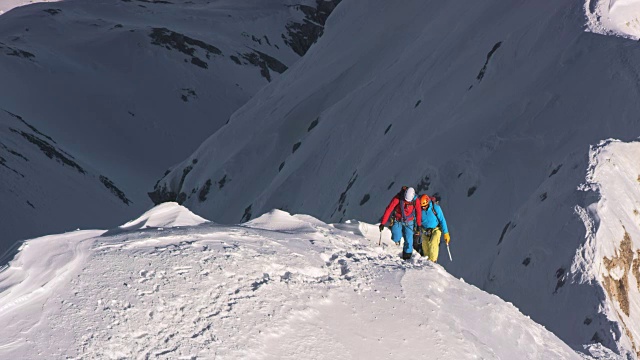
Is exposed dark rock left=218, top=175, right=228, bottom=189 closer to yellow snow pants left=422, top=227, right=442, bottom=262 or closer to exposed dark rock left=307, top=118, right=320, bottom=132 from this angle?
exposed dark rock left=307, top=118, right=320, bottom=132

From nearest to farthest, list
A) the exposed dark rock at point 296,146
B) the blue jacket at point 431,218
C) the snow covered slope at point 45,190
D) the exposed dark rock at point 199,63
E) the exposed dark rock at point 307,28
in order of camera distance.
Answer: the blue jacket at point 431,218
the exposed dark rock at point 296,146
the snow covered slope at point 45,190
the exposed dark rock at point 199,63
the exposed dark rock at point 307,28

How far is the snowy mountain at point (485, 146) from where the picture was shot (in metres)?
16.2

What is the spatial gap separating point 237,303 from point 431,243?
17.9ft

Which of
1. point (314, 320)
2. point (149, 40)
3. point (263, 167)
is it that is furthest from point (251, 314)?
point (149, 40)

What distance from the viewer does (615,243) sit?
52.8 feet

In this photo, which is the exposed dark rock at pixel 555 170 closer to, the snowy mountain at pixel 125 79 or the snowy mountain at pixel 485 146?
the snowy mountain at pixel 485 146

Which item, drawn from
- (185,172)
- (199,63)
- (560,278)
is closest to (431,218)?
(560,278)

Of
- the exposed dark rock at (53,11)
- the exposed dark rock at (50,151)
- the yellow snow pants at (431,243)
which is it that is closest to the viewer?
the yellow snow pants at (431,243)

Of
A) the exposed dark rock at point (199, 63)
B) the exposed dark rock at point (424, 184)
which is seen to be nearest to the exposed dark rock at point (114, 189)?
the exposed dark rock at point (199, 63)

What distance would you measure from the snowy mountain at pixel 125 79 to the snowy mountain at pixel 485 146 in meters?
18.2

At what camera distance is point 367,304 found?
11.0 m

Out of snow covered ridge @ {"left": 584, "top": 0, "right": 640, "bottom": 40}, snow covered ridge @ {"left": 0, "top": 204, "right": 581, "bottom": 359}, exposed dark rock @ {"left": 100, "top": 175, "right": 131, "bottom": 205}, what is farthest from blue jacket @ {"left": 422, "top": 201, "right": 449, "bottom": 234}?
exposed dark rock @ {"left": 100, "top": 175, "right": 131, "bottom": 205}

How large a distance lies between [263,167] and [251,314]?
28763 millimetres

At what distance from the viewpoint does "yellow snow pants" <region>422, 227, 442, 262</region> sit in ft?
48.9
